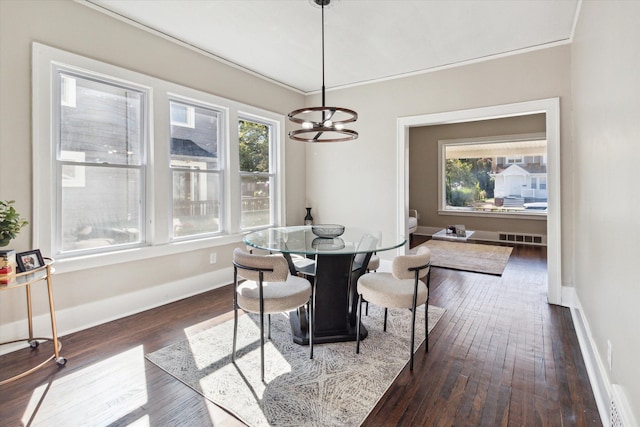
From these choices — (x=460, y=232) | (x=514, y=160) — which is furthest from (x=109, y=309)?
Result: (x=514, y=160)

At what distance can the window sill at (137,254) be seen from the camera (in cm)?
268

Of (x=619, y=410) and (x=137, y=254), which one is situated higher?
(x=137, y=254)

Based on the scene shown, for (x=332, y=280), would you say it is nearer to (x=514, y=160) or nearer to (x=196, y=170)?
(x=196, y=170)

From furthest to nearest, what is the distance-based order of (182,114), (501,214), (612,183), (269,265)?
(501,214)
(182,114)
(269,265)
(612,183)

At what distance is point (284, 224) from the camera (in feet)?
16.0

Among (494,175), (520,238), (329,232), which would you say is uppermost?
(494,175)

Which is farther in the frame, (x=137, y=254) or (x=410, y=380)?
(x=137, y=254)

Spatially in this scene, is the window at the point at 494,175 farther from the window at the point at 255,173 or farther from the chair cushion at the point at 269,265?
the chair cushion at the point at 269,265

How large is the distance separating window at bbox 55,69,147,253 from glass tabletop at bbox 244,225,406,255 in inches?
53.0

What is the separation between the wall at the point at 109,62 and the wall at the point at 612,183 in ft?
11.7

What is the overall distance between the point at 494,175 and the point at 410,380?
698 cm

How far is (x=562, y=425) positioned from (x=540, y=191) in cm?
678

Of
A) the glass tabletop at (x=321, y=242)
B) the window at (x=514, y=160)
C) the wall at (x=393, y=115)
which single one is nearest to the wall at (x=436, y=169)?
the window at (x=514, y=160)

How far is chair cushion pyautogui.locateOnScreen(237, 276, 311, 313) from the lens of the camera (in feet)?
6.90
